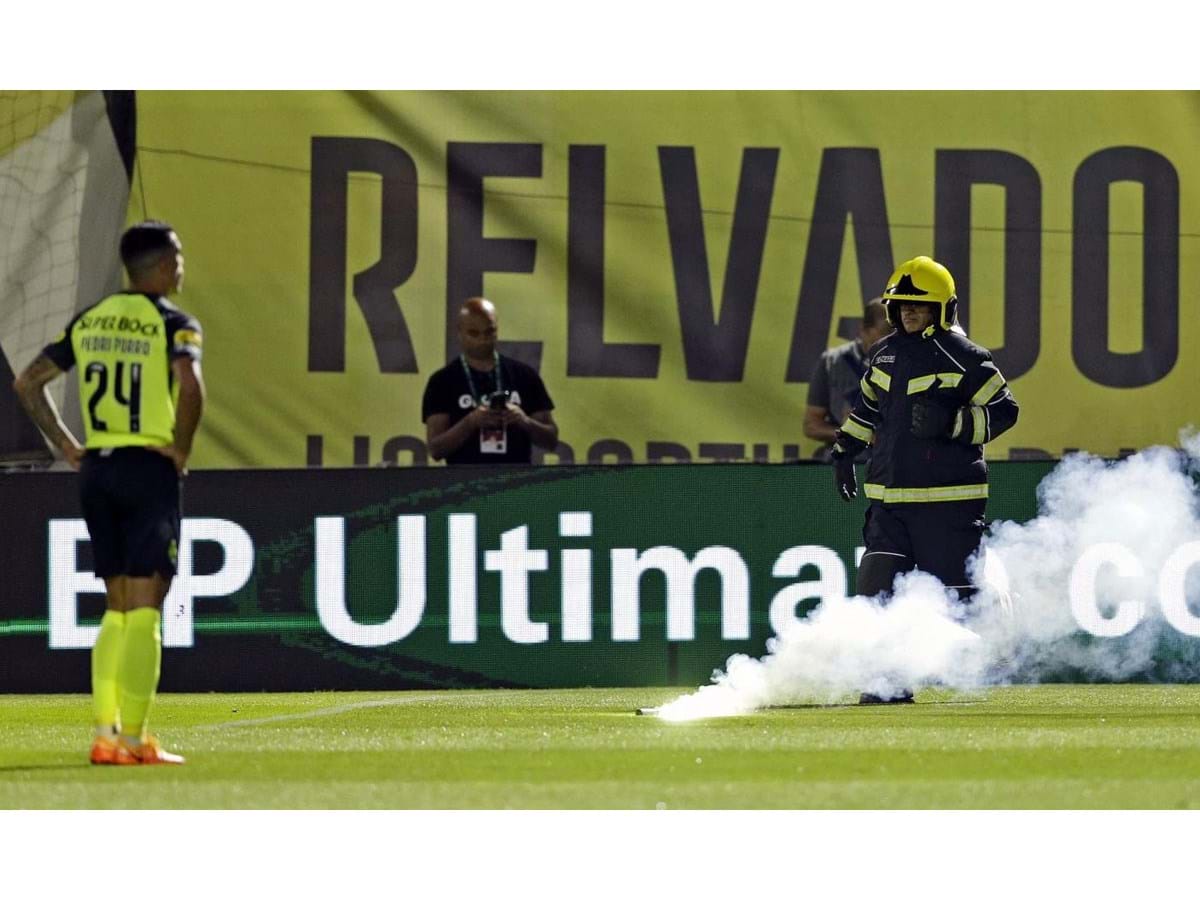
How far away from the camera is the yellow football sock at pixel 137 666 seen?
8.47m

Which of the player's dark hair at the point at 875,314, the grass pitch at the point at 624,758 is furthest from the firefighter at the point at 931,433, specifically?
the player's dark hair at the point at 875,314

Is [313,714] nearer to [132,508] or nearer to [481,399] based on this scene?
[481,399]

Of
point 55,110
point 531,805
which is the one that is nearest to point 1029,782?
point 531,805

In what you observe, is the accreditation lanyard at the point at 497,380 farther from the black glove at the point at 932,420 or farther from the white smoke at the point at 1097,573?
the black glove at the point at 932,420

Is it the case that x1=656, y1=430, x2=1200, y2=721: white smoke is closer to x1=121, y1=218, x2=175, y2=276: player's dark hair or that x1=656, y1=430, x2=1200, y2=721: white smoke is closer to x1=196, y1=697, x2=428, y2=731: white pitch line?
x1=196, y1=697, x2=428, y2=731: white pitch line

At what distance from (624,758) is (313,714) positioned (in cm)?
322

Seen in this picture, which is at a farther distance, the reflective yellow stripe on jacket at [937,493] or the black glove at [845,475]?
the black glove at [845,475]

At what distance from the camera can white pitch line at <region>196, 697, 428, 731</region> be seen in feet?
35.3

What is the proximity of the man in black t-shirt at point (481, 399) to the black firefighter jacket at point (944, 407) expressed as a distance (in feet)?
9.71

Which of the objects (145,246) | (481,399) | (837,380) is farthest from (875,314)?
(145,246)

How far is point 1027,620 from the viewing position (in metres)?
13.6

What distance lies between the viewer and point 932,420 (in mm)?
11344

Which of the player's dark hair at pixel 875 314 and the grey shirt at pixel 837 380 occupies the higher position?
the player's dark hair at pixel 875 314

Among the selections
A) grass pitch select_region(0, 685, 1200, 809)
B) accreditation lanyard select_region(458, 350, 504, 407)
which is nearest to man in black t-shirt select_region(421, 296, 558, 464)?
accreditation lanyard select_region(458, 350, 504, 407)
